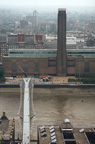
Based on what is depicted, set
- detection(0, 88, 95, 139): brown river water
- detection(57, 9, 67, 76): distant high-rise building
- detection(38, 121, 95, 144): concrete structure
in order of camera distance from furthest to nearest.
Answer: detection(57, 9, 67, 76): distant high-rise building → detection(0, 88, 95, 139): brown river water → detection(38, 121, 95, 144): concrete structure

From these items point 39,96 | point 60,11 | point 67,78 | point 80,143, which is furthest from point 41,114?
point 60,11

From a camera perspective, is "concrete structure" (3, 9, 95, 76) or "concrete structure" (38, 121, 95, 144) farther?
"concrete structure" (3, 9, 95, 76)

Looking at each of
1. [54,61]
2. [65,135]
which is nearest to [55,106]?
[65,135]

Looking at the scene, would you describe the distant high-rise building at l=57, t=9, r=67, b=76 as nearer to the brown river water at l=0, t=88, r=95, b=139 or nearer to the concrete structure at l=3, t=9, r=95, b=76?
the concrete structure at l=3, t=9, r=95, b=76

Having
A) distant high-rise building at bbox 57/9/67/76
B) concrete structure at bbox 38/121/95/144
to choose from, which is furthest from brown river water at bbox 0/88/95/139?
distant high-rise building at bbox 57/9/67/76

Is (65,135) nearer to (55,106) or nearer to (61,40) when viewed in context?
(55,106)

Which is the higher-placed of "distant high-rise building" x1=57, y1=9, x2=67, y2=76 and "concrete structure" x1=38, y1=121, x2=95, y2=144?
"distant high-rise building" x1=57, y1=9, x2=67, y2=76

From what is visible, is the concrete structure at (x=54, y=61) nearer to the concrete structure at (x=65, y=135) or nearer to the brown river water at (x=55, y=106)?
the brown river water at (x=55, y=106)

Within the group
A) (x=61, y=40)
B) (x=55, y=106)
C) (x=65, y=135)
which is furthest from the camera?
(x=61, y=40)

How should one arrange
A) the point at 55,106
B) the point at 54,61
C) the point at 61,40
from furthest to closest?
1. the point at 54,61
2. the point at 61,40
3. the point at 55,106

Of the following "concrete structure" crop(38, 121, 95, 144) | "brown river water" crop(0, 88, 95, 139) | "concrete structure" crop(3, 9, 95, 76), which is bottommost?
"concrete structure" crop(38, 121, 95, 144)
